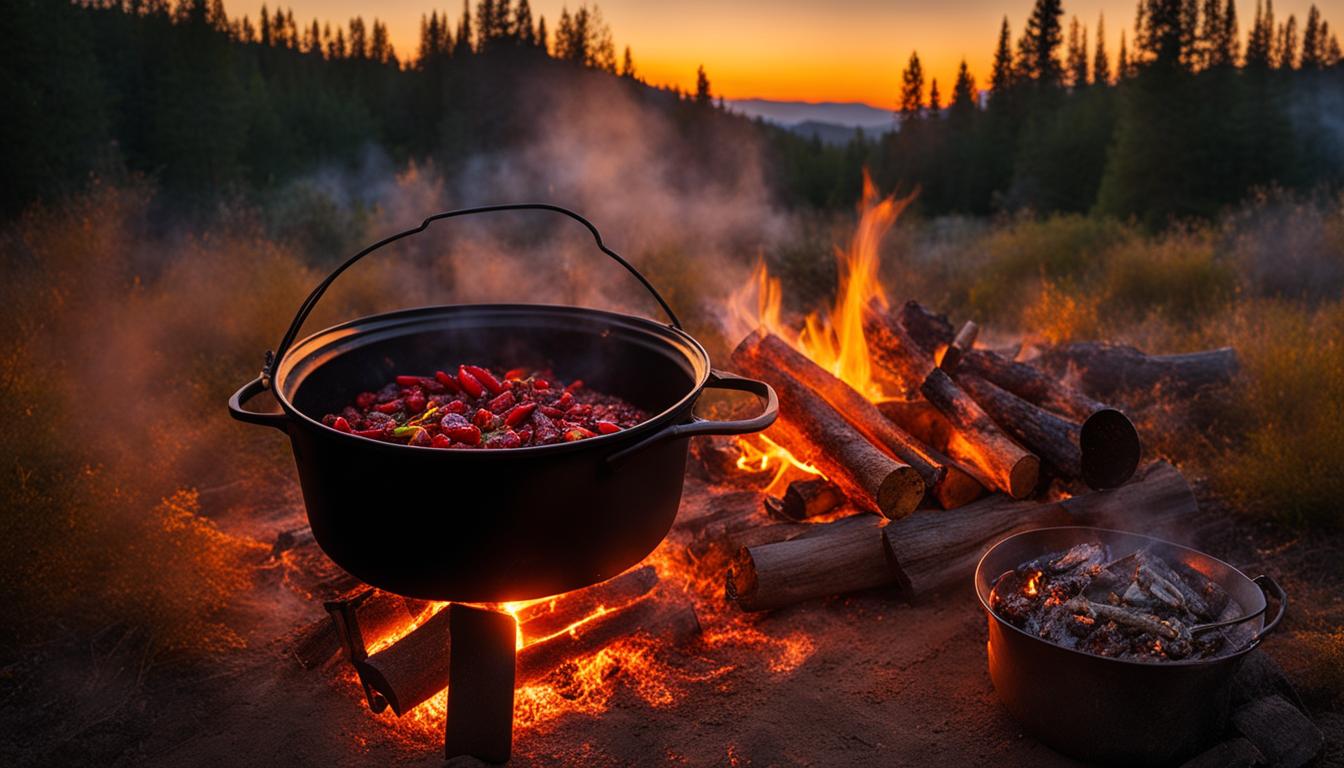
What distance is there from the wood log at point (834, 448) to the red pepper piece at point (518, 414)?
66.8 inches

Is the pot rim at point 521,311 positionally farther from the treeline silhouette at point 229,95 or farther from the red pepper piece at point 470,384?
the treeline silhouette at point 229,95

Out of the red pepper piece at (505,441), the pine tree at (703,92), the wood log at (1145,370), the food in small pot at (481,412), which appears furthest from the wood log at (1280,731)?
the pine tree at (703,92)

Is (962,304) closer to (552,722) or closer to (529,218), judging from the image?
(552,722)

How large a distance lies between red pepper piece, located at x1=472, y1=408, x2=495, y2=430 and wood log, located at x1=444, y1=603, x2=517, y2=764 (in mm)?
653

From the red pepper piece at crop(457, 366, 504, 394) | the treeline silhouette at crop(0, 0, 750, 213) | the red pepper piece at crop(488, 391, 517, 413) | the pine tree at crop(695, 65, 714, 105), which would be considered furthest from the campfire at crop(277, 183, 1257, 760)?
the pine tree at crop(695, 65, 714, 105)

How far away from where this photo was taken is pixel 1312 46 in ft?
105

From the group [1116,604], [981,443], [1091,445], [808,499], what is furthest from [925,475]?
[1116,604]

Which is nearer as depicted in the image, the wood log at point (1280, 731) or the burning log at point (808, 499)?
the wood log at point (1280, 731)

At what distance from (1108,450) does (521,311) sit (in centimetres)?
297

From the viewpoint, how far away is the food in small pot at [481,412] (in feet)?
9.00

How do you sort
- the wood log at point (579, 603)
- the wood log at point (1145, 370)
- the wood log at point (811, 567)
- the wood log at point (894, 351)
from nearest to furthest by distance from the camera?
the wood log at point (579, 603)
the wood log at point (811, 567)
the wood log at point (894, 351)
the wood log at point (1145, 370)

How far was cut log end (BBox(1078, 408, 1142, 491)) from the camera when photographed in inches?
156

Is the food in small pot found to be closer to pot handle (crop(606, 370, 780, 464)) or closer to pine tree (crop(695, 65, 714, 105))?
pot handle (crop(606, 370, 780, 464))

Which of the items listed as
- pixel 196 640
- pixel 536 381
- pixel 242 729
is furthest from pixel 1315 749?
pixel 196 640
